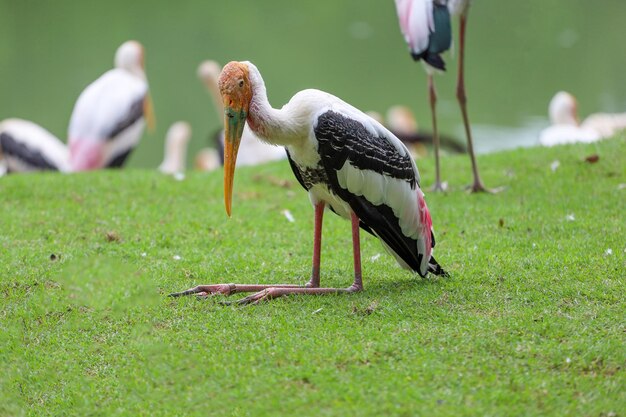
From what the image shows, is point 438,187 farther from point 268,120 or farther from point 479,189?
point 268,120

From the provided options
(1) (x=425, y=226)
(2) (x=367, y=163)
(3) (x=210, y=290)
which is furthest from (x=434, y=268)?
(3) (x=210, y=290)

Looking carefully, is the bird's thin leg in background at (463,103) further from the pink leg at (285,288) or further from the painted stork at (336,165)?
the pink leg at (285,288)

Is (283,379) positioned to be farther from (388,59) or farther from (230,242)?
(388,59)

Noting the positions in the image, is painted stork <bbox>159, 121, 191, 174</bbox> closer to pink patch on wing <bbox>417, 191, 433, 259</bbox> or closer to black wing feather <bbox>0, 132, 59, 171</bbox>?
black wing feather <bbox>0, 132, 59, 171</bbox>

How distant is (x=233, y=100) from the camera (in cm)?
502

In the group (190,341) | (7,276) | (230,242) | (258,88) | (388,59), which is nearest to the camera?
(190,341)

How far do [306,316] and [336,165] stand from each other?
84 cm

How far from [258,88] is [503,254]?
2.07 meters

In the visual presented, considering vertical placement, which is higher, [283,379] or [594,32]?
[594,32]

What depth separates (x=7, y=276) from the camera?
18.8 ft

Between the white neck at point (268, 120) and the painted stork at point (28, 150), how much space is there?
653cm

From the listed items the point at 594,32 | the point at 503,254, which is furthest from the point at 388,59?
the point at 503,254

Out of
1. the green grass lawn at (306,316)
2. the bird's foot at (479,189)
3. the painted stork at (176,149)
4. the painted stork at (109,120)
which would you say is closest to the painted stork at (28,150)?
the painted stork at (109,120)

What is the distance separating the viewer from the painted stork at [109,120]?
10.7 metres
